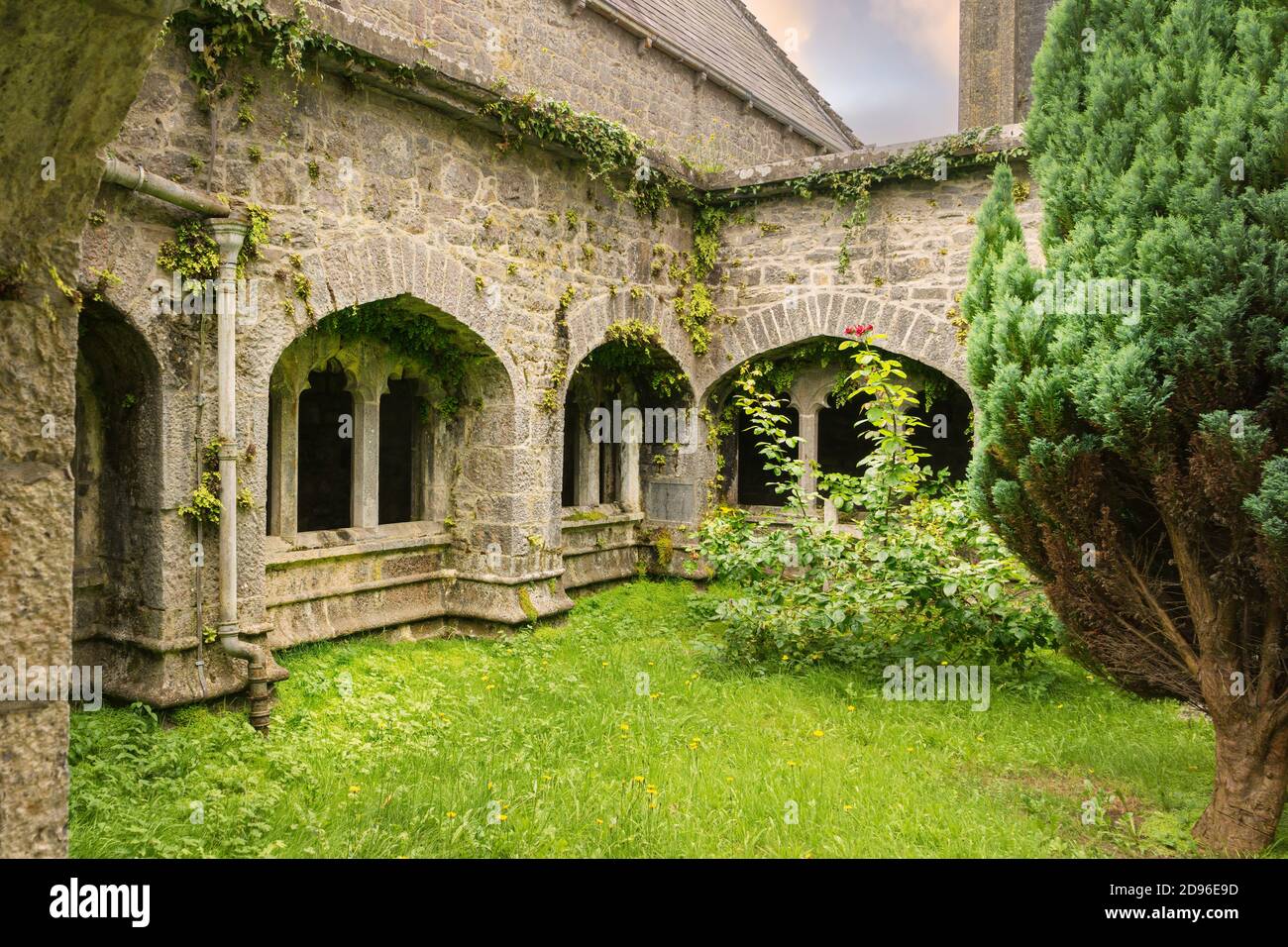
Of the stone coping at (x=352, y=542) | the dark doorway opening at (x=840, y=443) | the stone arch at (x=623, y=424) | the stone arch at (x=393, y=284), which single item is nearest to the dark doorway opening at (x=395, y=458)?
the stone coping at (x=352, y=542)

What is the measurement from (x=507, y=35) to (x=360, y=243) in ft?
17.6

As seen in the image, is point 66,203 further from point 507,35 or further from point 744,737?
point 507,35

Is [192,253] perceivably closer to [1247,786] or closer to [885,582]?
[885,582]

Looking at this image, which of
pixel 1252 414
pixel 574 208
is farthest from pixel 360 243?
pixel 1252 414

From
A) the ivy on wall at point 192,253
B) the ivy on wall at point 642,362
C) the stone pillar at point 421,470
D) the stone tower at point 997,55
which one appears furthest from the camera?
the stone tower at point 997,55

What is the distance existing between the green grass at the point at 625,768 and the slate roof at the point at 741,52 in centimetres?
870

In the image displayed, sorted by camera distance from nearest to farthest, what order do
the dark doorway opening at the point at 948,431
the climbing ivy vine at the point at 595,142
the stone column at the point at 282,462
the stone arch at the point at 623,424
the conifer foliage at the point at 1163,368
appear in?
1. the conifer foliage at the point at 1163,368
2. the stone column at the point at 282,462
3. the climbing ivy vine at the point at 595,142
4. the dark doorway opening at the point at 948,431
5. the stone arch at the point at 623,424

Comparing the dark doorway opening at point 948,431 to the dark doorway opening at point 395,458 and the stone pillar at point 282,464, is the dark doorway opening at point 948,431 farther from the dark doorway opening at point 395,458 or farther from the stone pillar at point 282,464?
the stone pillar at point 282,464

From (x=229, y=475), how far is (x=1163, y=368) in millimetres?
4364

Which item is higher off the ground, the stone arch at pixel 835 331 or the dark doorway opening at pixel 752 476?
the stone arch at pixel 835 331

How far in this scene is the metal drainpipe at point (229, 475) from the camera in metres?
4.84

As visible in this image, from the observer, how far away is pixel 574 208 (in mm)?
7480

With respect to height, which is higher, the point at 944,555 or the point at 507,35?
the point at 507,35

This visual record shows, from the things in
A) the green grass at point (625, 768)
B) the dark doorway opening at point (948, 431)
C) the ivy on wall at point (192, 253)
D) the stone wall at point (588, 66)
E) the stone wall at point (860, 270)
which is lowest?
the green grass at point (625, 768)
